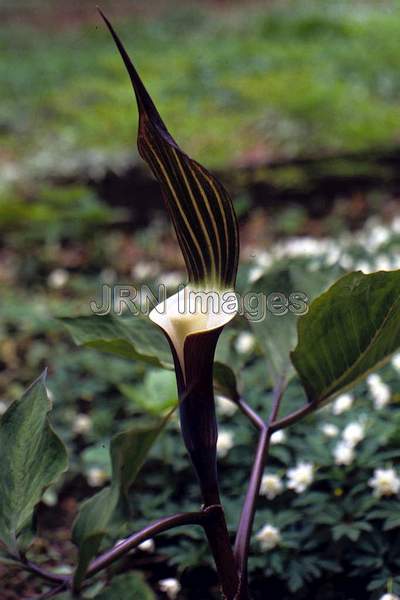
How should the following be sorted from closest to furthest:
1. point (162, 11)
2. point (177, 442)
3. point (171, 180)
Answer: point (171, 180), point (177, 442), point (162, 11)

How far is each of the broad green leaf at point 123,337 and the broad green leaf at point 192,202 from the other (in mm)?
225

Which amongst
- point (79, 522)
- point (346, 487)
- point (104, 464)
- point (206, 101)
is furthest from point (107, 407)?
point (206, 101)

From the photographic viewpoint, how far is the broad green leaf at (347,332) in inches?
40.3

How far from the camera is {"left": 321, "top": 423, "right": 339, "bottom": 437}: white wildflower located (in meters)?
1.64

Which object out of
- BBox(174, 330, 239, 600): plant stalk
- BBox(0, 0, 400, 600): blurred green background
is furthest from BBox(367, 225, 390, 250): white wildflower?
BBox(174, 330, 239, 600): plant stalk

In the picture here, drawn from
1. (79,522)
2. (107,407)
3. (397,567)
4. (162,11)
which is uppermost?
(162,11)

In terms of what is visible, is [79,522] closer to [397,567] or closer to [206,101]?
[397,567]

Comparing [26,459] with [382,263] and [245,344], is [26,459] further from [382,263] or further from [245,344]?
[382,263]

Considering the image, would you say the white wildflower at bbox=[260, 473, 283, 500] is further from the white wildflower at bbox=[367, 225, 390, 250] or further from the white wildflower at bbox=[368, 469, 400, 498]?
the white wildflower at bbox=[367, 225, 390, 250]

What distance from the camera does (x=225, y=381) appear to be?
48.6 inches

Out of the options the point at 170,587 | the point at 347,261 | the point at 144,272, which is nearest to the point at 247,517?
the point at 170,587

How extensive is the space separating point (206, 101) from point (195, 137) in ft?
2.94

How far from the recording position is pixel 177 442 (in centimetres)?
186

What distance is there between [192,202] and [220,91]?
15.8 feet
